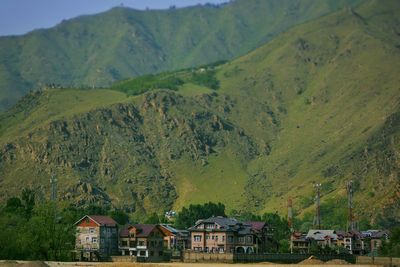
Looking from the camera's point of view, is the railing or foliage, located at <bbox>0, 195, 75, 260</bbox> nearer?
foliage, located at <bbox>0, 195, 75, 260</bbox>

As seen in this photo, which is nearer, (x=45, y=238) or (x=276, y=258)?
(x=45, y=238)

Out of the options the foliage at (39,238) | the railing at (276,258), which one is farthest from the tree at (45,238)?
the railing at (276,258)

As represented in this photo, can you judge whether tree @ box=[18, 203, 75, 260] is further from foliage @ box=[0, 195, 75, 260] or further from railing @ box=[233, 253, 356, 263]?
railing @ box=[233, 253, 356, 263]

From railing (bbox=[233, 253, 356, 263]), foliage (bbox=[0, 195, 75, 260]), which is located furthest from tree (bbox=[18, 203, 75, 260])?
railing (bbox=[233, 253, 356, 263])

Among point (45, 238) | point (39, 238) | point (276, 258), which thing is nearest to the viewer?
point (39, 238)

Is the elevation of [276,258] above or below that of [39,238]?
below

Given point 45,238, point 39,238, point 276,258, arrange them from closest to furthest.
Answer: point 39,238 → point 45,238 → point 276,258

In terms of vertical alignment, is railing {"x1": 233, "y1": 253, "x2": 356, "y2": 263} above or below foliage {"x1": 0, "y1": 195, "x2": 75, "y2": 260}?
below

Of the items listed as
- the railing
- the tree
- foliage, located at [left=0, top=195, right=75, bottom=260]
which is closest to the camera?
foliage, located at [left=0, top=195, right=75, bottom=260]

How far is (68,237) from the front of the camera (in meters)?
176

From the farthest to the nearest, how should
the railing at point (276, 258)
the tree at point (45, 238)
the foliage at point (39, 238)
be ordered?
the railing at point (276, 258) → the tree at point (45, 238) → the foliage at point (39, 238)

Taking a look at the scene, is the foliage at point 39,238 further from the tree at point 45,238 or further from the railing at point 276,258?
the railing at point 276,258

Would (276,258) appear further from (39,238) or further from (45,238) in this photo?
(39,238)

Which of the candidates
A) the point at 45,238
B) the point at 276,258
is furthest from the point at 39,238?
the point at 276,258
